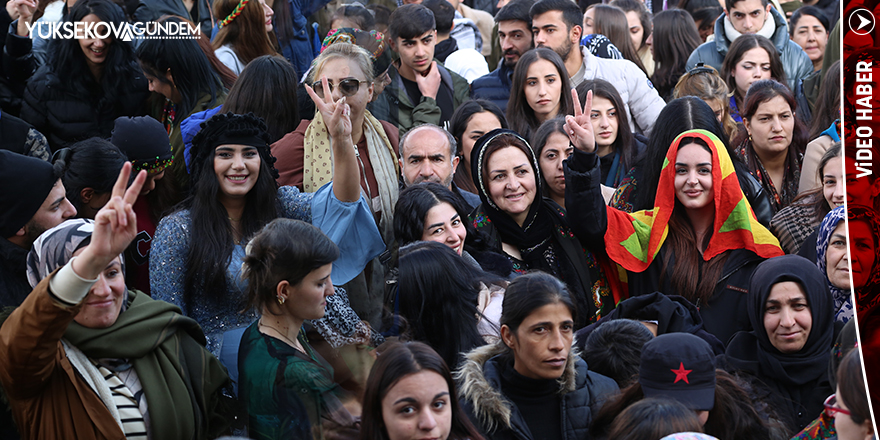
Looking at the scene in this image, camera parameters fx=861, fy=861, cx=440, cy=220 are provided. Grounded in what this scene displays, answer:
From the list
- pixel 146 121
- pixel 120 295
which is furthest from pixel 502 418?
pixel 146 121

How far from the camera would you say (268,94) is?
3654 millimetres

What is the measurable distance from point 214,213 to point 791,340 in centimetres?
202

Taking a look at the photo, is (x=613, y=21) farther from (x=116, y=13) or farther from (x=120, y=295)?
(x=120, y=295)

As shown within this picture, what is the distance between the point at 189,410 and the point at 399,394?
0.61 metres

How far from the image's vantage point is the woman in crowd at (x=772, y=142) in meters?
4.29

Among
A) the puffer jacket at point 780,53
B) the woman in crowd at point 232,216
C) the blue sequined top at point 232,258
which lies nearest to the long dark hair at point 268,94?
the woman in crowd at point 232,216

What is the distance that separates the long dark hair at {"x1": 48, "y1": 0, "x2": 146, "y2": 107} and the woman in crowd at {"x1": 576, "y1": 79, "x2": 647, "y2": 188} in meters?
2.27

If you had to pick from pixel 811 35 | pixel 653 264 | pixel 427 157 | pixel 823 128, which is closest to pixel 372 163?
pixel 427 157

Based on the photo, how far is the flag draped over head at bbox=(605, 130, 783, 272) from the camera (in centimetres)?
343

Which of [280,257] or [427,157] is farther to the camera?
[427,157]

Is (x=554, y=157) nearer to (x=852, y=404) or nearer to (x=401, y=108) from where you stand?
(x=401, y=108)

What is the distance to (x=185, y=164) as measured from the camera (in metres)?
3.61

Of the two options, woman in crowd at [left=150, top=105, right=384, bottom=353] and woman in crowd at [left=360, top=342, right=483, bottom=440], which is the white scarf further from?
woman in crowd at [left=360, top=342, right=483, bottom=440]

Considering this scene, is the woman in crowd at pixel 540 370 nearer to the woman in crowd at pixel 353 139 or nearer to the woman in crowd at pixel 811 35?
the woman in crowd at pixel 353 139
